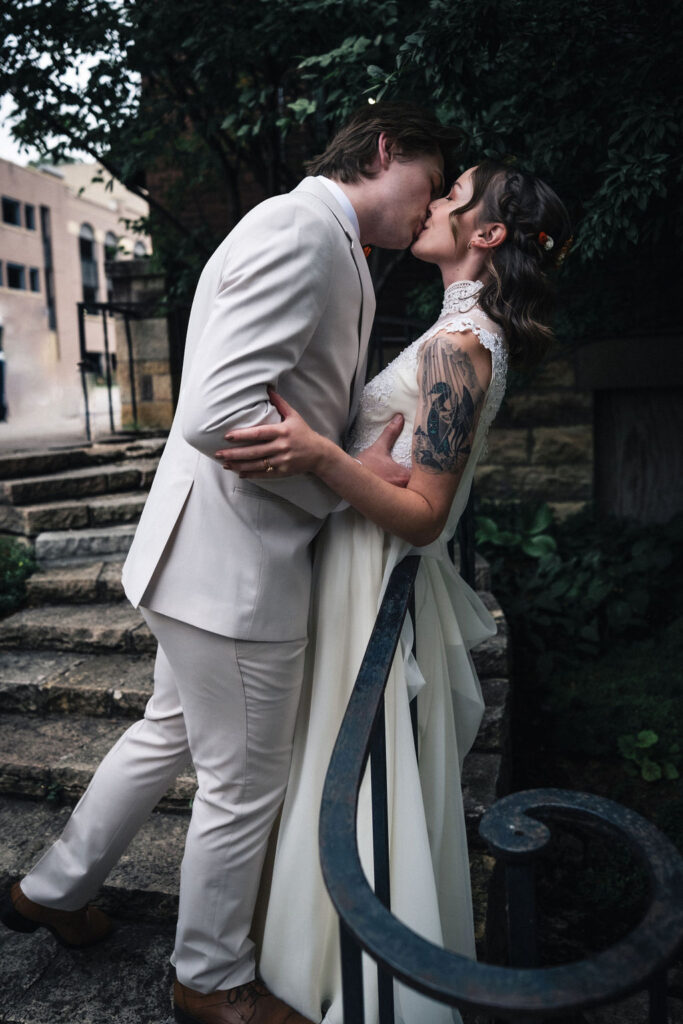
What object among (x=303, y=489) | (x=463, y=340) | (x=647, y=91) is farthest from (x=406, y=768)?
(x=647, y=91)

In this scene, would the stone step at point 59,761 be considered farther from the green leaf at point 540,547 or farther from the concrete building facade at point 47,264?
the concrete building facade at point 47,264

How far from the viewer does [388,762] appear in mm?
1727

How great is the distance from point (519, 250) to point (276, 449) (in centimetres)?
77

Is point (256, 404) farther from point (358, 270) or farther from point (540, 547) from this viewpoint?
point (540, 547)

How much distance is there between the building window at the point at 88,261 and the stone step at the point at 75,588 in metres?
35.4

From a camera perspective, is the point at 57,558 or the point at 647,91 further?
the point at 57,558

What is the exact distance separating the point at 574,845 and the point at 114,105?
15.4 ft

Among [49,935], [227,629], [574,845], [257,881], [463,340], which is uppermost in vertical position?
[463,340]

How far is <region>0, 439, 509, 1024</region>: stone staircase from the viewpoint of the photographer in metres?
2.05

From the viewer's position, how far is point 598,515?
5367 millimetres

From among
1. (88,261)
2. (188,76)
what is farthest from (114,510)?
(88,261)

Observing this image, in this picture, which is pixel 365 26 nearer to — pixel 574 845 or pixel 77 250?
pixel 574 845

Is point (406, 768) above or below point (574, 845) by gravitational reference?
above

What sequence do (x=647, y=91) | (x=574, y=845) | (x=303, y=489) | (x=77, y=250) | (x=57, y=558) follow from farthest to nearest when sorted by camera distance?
(x=77, y=250) < (x=57, y=558) < (x=574, y=845) < (x=647, y=91) < (x=303, y=489)
